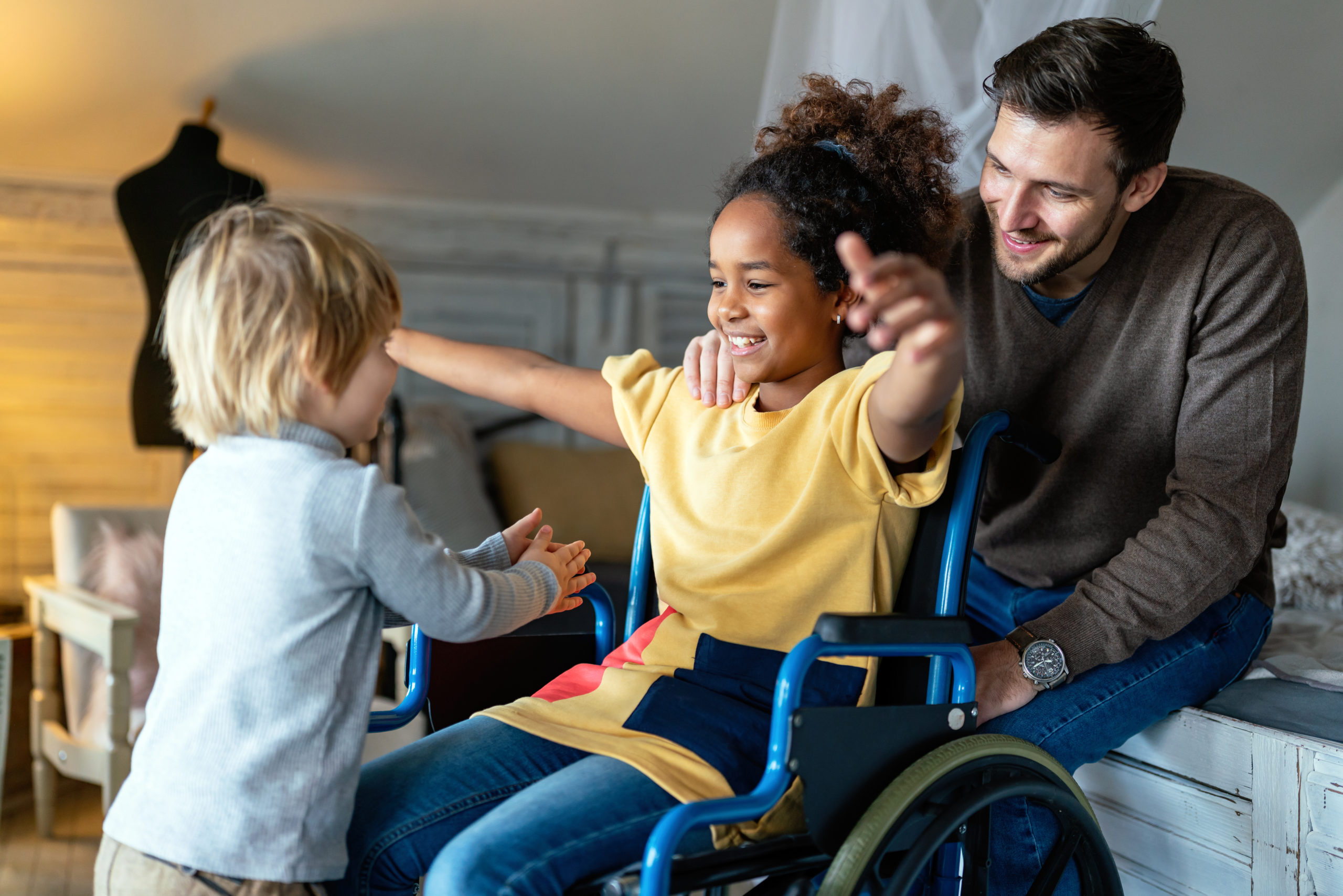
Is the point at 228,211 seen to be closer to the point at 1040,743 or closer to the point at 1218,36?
the point at 1040,743

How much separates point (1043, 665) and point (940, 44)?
3.18 ft

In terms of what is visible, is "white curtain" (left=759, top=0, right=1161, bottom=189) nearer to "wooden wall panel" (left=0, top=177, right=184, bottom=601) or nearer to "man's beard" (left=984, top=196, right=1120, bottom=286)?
"man's beard" (left=984, top=196, right=1120, bottom=286)

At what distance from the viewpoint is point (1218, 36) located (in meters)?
2.60

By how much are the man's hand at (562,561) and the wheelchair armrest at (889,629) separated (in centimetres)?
26

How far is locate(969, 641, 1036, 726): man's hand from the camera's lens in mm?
1142

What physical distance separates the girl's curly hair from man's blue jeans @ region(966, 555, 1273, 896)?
1.48 ft

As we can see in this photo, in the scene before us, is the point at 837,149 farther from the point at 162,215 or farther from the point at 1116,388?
the point at 162,215

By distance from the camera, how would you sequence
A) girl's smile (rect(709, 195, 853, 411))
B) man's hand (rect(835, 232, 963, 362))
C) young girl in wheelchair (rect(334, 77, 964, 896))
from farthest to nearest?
girl's smile (rect(709, 195, 853, 411)), young girl in wheelchair (rect(334, 77, 964, 896)), man's hand (rect(835, 232, 963, 362))

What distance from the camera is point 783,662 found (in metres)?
0.93

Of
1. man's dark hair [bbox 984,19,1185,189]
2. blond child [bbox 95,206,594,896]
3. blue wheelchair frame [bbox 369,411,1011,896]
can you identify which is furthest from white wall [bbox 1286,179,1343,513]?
blond child [bbox 95,206,594,896]

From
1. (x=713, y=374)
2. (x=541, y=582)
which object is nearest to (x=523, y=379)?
(x=713, y=374)

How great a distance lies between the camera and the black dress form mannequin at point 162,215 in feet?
7.63

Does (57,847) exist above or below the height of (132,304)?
below

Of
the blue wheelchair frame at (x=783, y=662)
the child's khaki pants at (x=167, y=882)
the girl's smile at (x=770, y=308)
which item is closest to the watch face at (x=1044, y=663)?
the blue wheelchair frame at (x=783, y=662)
